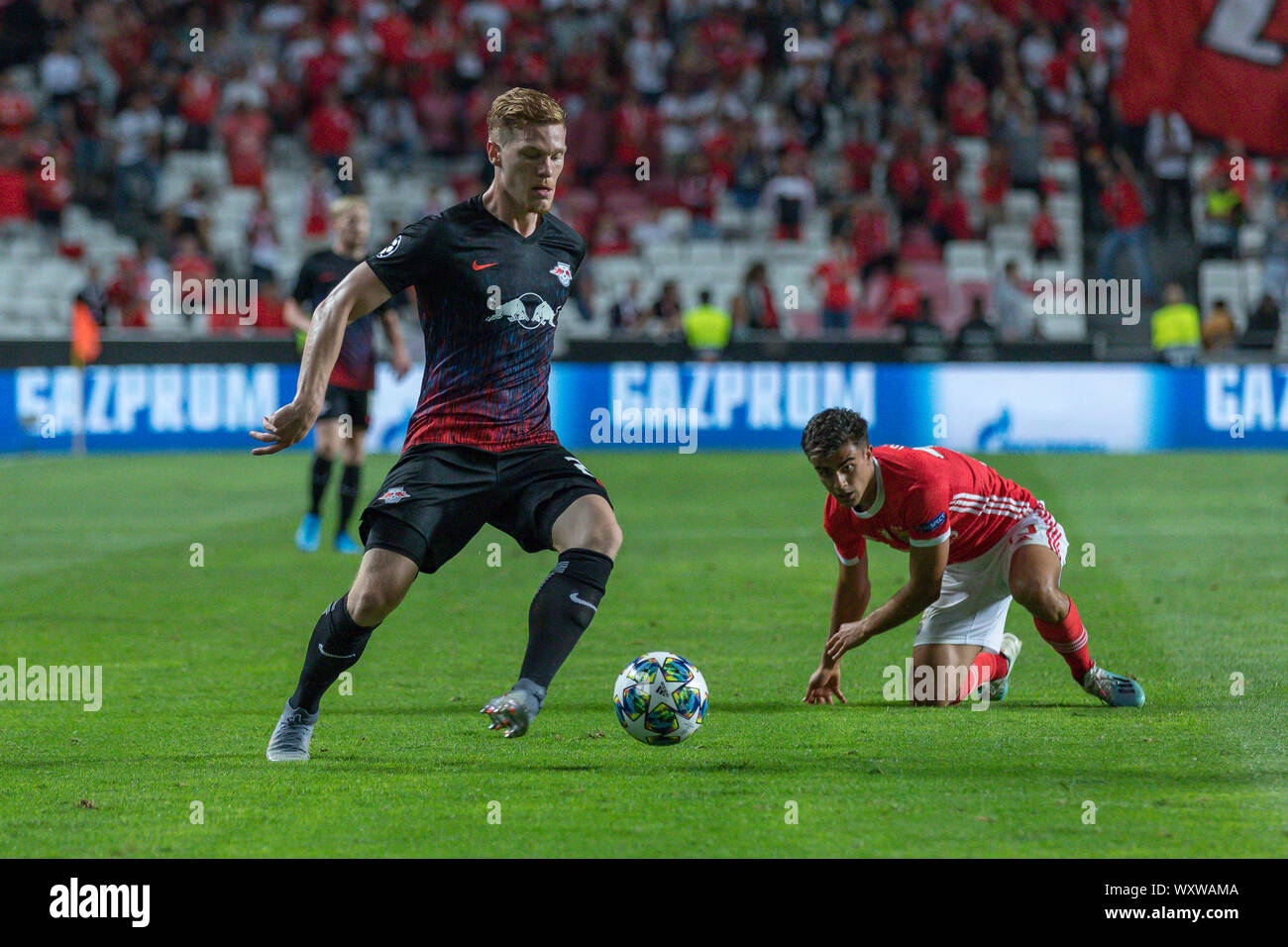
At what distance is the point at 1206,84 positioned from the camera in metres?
25.4

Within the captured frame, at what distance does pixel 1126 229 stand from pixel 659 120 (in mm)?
7213

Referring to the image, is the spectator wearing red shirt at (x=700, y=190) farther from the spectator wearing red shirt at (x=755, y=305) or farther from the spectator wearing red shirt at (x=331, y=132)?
the spectator wearing red shirt at (x=331, y=132)

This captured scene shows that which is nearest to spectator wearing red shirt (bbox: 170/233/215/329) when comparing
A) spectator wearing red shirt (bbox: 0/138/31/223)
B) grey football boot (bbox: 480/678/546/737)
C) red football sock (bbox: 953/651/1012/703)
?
spectator wearing red shirt (bbox: 0/138/31/223)

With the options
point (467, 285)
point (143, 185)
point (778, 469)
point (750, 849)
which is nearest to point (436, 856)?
point (750, 849)

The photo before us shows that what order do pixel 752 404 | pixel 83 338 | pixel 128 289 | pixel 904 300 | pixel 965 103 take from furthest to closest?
pixel 965 103, pixel 128 289, pixel 904 300, pixel 752 404, pixel 83 338

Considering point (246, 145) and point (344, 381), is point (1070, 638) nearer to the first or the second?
point (344, 381)

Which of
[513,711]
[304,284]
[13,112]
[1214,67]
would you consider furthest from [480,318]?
[13,112]

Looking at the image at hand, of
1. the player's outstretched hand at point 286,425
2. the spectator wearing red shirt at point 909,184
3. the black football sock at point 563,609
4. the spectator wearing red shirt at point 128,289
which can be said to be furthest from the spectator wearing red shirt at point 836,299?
the player's outstretched hand at point 286,425

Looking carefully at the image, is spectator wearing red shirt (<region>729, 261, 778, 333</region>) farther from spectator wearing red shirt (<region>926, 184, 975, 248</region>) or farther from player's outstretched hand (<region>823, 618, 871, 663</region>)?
player's outstretched hand (<region>823, 618, 871, 663</region>)

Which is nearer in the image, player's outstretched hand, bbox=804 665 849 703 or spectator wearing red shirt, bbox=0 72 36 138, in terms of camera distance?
player's outstretched hand, bbox=804 665 849 703

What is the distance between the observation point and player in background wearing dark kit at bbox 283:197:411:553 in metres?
12.1

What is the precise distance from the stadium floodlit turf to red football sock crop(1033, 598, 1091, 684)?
0.64 ft

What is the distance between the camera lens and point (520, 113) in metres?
5.76
